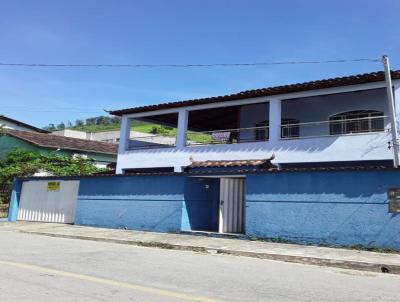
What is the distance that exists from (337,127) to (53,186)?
13.1 m

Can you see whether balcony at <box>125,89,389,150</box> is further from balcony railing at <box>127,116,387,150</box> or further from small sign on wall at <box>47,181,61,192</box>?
small sign on wall at <box>47,181,61,192</box>

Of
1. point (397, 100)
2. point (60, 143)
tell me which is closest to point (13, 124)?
point (60, 143)

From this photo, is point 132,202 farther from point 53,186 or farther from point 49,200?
point 49,200

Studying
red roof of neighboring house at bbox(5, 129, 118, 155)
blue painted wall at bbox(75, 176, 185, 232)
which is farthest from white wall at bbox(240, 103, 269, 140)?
red roof of neighboring house at bbox(5, 129, 118, 155)

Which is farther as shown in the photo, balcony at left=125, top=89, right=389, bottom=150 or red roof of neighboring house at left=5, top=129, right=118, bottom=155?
red roof of neighboring house at left=5, top=129, right=118, bottom=155

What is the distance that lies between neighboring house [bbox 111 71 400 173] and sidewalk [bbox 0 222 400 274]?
5906 millimetres

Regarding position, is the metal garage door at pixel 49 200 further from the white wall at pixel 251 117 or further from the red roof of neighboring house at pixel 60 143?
the red roof of neighboring house at pixel 60 143

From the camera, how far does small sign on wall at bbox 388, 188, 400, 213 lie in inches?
467

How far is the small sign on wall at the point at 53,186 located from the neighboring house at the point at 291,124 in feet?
13.3

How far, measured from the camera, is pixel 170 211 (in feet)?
53.5

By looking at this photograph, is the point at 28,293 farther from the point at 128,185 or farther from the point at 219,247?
the point at 128,185

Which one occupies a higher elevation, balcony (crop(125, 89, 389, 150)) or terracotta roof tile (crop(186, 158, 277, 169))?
balcony (crop(125, 89, 389, 150))

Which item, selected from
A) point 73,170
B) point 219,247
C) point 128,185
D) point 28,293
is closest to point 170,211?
point 128,185

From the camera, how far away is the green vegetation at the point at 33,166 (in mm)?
27125
